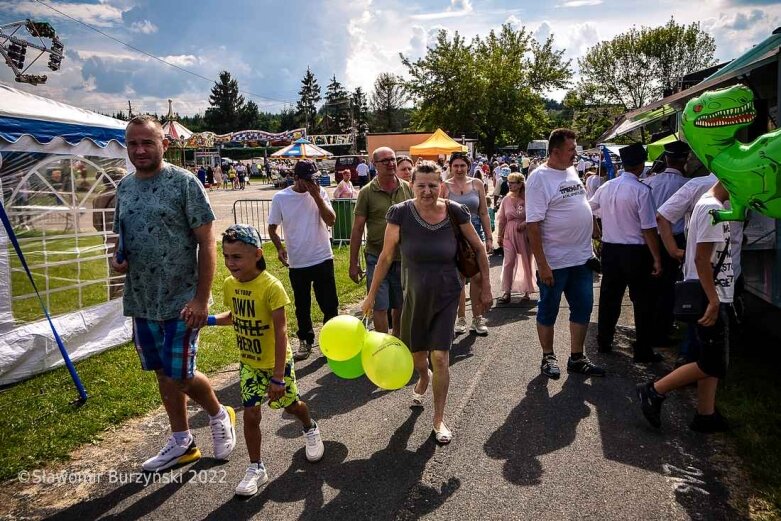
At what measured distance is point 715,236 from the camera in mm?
3086

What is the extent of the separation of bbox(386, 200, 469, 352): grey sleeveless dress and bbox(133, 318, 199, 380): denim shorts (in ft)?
4.78

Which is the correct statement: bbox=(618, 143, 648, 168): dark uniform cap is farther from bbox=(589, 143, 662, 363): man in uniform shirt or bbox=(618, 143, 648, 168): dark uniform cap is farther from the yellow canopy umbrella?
the yellow canopy umbrella

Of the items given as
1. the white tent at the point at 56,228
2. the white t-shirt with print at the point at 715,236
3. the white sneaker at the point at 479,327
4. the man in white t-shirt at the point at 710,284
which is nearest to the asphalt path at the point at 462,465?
the man in white t-shirt at the point at 710,284

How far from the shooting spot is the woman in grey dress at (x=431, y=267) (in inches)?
136

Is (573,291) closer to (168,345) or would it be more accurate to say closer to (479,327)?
(479,327)

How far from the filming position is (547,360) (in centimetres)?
468

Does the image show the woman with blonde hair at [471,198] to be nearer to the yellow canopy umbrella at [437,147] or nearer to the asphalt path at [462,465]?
the asphalt path at [462,465]

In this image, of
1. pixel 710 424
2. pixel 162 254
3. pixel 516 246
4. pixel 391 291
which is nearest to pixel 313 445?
pixel 162 254

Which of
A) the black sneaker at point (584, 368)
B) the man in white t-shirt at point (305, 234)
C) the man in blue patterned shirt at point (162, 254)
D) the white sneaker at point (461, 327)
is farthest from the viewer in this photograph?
the white sneaker at point (461, 327)

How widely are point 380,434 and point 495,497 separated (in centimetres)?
103

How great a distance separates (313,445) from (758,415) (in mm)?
3203

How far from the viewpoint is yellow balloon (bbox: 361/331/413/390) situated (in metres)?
3.18

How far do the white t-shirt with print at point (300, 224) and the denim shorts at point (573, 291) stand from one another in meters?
2.21

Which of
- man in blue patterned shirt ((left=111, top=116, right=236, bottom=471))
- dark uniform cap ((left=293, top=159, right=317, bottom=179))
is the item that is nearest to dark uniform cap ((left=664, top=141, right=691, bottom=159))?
dark uniform cap ((left=293, top=159, right=317, bottom=179))
